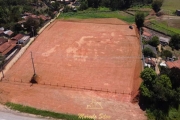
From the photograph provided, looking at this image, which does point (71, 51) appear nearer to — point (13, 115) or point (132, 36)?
point (132, 36)

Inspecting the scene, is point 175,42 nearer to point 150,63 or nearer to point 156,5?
point 150,63

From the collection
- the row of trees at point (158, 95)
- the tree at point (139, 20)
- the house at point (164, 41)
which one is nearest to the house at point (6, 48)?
the row of trees at point (158, 95)

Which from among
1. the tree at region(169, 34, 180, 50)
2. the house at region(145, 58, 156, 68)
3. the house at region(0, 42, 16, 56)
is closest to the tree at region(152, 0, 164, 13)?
the tree at region(169, 34, 180, 50)

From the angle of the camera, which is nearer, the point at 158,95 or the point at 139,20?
the point at 158,95

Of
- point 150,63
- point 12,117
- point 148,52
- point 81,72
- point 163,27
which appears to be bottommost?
point 12,117

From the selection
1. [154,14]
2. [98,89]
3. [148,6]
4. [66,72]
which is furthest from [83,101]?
[148,6]

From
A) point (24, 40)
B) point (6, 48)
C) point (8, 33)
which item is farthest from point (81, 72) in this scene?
point (8, 33)

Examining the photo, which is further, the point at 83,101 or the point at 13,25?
the point at 13,25
